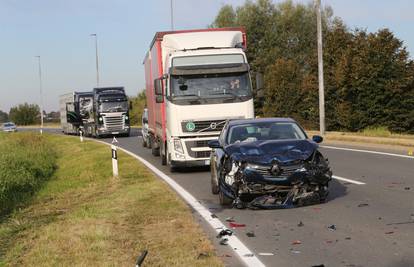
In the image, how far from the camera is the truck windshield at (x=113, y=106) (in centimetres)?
4041

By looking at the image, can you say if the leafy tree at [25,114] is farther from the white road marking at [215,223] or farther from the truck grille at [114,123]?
the white road marking at [215,223]

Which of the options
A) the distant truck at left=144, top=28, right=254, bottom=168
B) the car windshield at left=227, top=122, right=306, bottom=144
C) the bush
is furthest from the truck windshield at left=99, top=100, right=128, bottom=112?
the car windshield at left=227, top=122, right=306, bottom=144

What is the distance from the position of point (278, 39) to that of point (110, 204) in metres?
48.4

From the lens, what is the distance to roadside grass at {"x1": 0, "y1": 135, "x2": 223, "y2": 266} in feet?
21.1

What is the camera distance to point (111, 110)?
4050 cm

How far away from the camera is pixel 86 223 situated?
27.8 ft

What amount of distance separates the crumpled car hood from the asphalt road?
0.84 m

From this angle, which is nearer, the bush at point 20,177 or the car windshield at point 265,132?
the car windshield at point 265,132

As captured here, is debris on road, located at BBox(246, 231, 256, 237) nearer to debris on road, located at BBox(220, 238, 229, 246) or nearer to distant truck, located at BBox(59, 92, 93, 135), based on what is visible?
debris on road, located at BBox(220, 238, 229, 246)

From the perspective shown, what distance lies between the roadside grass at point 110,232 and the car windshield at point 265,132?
162 centimetres

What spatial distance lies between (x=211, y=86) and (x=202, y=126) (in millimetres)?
1072

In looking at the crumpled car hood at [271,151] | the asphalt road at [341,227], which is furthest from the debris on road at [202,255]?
the crumpled car hood at [271,151]

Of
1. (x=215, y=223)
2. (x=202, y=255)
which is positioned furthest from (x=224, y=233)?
(x=202, y=255)

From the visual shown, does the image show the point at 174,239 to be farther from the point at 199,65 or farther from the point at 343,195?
the point at 199,65
